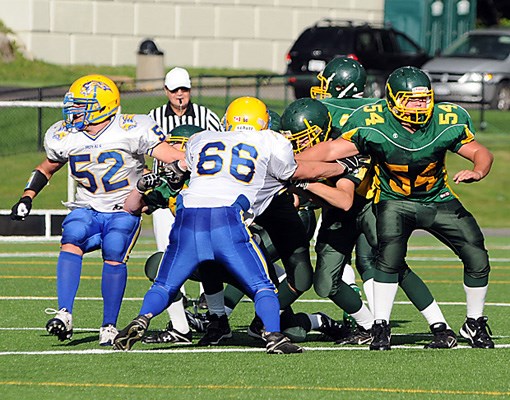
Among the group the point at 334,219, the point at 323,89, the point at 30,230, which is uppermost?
the point at 323,89

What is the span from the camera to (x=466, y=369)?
6.75 metres

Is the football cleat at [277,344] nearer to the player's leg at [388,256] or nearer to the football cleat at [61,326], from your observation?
the player's leg at [388,256]

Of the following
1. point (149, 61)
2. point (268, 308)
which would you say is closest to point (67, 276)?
point (268, 308)

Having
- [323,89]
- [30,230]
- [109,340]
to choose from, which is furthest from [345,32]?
[109,340]

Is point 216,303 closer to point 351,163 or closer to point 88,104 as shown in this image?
point 351,163

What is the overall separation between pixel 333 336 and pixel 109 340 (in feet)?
4.69

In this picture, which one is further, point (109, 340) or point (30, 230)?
point (30, 230)

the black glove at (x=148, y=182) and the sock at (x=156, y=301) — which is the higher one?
the black glove at (x=148, y=182)

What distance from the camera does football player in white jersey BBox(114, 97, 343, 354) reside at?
7.11m

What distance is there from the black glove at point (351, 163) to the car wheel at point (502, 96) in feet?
57.0

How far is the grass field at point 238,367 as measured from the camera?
20.1 feet

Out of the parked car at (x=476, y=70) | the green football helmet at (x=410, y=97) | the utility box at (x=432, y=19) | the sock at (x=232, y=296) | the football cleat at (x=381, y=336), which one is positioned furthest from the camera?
the utility box at (x=432, y=19)

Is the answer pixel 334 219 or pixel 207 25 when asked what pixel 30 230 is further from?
pixel 207 25

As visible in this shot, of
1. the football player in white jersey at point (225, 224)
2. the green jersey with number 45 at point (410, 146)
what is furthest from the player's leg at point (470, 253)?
the football player in white jersey at point (225, 224)
